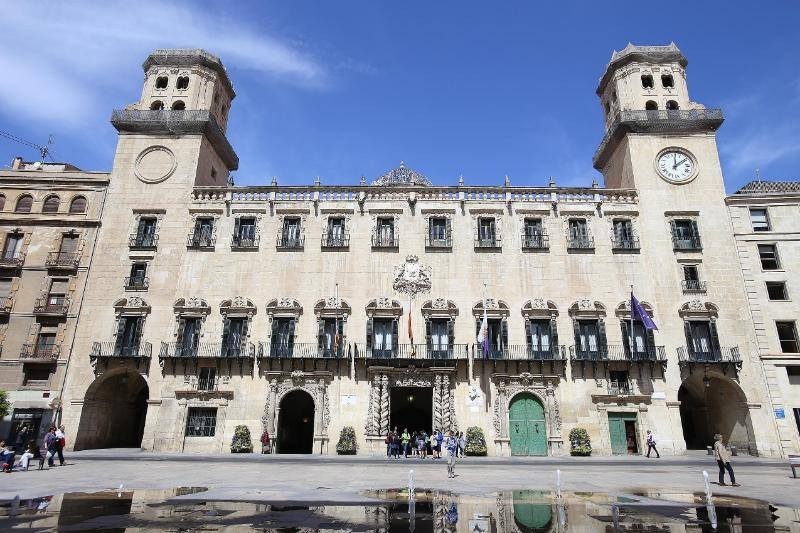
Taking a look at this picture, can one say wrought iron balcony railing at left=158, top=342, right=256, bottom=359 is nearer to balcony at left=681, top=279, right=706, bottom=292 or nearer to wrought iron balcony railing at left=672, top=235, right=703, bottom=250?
balcony at left=681, top=279, right=706, bottom=292

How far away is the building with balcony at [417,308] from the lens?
32.6m

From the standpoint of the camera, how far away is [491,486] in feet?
56.3

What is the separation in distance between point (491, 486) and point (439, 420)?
15227mm

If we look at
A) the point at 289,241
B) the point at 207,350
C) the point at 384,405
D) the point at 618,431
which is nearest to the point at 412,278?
the point at 384,405

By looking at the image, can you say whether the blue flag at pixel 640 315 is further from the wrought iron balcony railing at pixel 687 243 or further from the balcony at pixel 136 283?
the balcony at pixel 136 283

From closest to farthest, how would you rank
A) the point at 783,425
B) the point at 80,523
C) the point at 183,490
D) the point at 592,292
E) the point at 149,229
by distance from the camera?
1. the point at 80,523
2. the point at 183,490
3. the point at 783,425
4. the point at 592,292
5. the point at 149,229

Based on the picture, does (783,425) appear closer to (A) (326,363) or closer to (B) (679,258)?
(B) (679,258)

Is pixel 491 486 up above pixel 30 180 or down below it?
below

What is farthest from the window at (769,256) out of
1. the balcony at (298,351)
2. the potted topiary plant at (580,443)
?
the balcony at (298,351)

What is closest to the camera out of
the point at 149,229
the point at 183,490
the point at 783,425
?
the point at 183,490

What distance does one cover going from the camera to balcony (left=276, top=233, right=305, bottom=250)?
36094mm

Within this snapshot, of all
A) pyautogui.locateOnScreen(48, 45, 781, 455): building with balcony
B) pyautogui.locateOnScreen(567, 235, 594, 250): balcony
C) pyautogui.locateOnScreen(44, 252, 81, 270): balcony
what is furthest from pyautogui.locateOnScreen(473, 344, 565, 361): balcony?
pyautogui.locateOnScreen(44, 252, 81, 270): balcony

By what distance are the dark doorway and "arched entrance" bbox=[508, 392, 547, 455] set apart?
6160 mm

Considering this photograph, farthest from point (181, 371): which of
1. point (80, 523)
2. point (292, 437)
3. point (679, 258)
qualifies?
point (679, 258)
